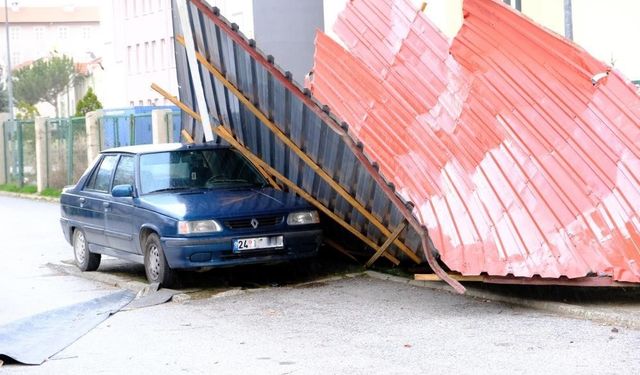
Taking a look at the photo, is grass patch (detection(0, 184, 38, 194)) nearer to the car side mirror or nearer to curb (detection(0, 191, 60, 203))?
curb (detection(0, 191, 60, 203))

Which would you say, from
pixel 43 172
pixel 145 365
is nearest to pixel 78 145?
pixel 43 172

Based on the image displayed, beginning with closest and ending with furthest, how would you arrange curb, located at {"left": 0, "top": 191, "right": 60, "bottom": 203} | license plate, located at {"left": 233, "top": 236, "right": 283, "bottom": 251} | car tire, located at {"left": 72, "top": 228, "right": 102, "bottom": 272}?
license plate, located at {"left": 233, "top": 236, "right": 283, "bottom": 251}
car tire, located at {"left": 72, "top": 228, "right": 102, "bottom": 272}
curb, located at {"left": 0, "top": 191, "right": 60, "bottom": 203}

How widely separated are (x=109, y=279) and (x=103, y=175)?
1.28m

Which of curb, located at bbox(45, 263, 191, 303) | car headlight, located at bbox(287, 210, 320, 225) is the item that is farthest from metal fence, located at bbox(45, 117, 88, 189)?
car headlight, located at bbox(287, 210, 320, 225)

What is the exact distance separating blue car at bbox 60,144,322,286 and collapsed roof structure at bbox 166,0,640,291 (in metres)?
0.49

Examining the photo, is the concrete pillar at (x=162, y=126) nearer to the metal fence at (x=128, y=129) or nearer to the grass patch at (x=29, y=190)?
the metal fence at (x=128, y=129)

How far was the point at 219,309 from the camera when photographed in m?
11.6

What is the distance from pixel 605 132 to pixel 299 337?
3.21 metres

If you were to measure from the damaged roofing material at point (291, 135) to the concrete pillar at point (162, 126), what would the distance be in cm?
1449

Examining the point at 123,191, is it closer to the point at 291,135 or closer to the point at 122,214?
the point at 122,214

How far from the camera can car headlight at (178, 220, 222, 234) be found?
1236 cm

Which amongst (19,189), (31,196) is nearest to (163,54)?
(19,189)

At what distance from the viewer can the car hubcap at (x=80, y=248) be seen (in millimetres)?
15047

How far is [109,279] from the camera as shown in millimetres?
14195
